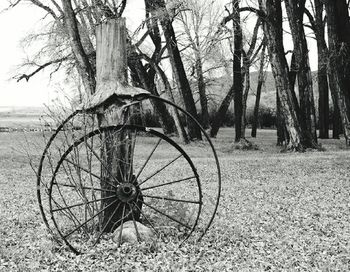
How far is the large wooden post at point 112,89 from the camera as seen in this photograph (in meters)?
7.00

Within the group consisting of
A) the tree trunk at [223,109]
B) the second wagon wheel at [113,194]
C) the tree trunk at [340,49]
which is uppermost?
the tree trunk at [340,49]

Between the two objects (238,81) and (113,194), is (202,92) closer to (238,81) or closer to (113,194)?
(238,81)

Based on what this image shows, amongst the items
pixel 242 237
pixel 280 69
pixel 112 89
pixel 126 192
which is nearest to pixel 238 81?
pixel 280 69

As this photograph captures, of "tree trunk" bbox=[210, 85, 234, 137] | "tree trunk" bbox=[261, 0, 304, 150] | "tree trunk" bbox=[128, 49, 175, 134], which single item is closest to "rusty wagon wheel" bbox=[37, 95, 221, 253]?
"tree trunk" bbox=[261, 0, 304, 150]

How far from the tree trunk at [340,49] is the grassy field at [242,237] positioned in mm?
5927

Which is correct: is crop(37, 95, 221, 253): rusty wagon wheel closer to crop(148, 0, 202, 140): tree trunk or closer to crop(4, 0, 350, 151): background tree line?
crop(4, 0, 350, 151): background tree line

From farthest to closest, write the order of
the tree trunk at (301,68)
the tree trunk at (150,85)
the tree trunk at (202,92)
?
the tree trunk at (202,92) < the tree trunk at (150,85) < the tree trunk at (301,68)

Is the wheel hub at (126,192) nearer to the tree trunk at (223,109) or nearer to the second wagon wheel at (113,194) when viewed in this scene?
the second wagon wheel at (113,194)

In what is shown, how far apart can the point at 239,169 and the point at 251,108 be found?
2542cm

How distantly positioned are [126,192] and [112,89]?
1.39 metres

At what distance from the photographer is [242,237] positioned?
762 cm

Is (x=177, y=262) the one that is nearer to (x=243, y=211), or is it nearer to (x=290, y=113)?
(x=243, y=211)

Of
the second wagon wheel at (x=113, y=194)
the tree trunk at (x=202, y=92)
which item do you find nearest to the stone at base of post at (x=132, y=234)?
the second wagon wheel at (x=113, y=194)

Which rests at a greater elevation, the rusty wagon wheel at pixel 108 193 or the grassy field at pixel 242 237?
the rusty wagon wheel at pixel 108 193
